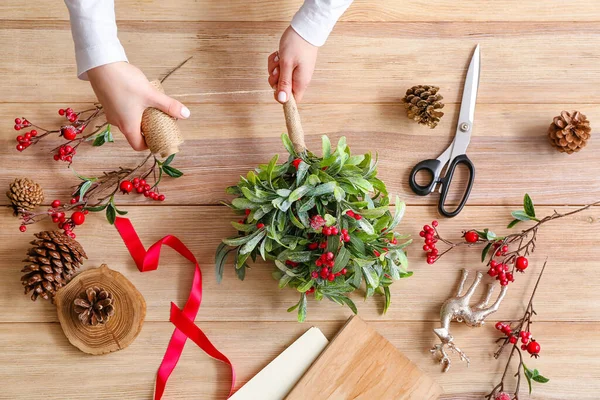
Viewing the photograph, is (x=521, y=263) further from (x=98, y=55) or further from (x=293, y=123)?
(x=98, y=55)

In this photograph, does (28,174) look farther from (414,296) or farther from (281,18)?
(414,296)

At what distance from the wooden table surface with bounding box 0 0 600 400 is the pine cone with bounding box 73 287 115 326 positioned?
66mm

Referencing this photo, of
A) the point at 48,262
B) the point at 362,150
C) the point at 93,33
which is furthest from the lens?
the point at 362,150

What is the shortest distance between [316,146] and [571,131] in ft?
1.64

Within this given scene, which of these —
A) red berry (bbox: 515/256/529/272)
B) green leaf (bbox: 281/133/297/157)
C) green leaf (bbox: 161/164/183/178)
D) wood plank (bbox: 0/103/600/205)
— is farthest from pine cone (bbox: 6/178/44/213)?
red berry (bbox: 515/256/529/272)

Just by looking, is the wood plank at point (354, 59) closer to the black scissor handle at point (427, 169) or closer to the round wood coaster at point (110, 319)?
the black scissor handle at point (427, 169)

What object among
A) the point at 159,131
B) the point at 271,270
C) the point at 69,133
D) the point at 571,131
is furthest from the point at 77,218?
the point at 571,131

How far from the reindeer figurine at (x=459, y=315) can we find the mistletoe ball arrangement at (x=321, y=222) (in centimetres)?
14

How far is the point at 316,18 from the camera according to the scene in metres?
1.00

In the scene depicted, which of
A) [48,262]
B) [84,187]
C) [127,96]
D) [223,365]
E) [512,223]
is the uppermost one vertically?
[127,96]

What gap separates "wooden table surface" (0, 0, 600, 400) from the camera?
3.64 ft

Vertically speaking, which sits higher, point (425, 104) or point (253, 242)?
point (425, 104)

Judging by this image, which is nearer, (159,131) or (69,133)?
(159,131)

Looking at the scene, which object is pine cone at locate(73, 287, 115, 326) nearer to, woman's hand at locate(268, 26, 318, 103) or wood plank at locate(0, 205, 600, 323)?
wood plank at locate(0, 205, 600, 323)
